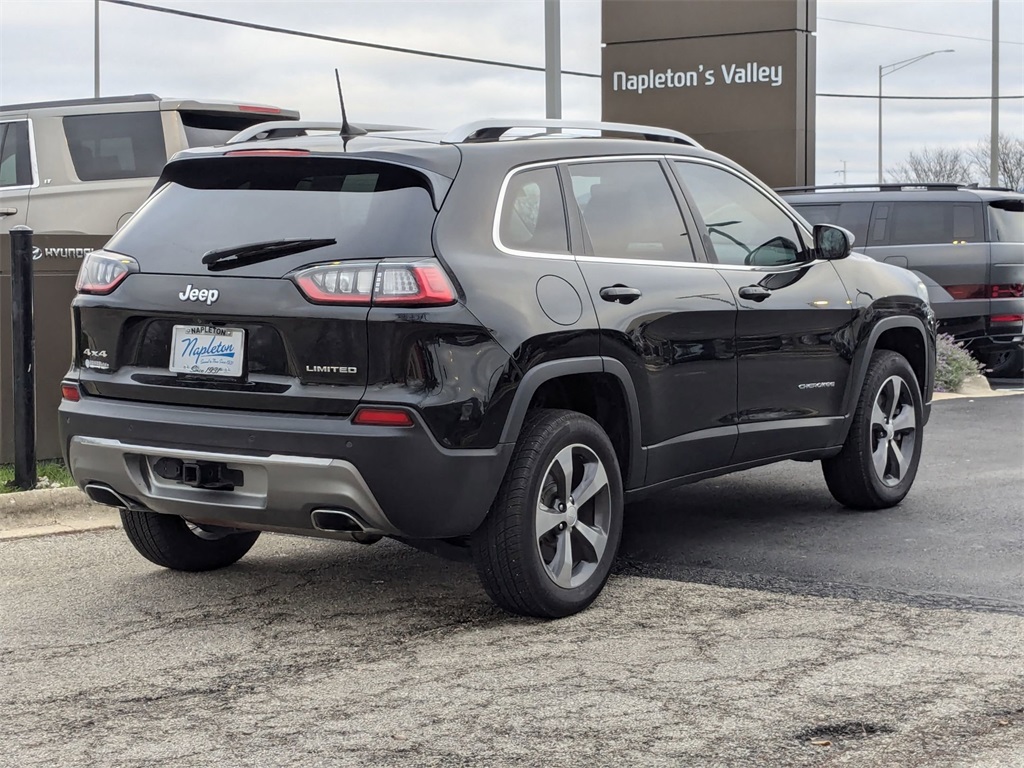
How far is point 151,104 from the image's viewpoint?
12070mm

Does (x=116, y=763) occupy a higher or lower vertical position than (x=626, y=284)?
lower

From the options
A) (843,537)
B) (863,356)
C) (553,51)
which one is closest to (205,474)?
(843,537)

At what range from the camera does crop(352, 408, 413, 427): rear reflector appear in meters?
4.72

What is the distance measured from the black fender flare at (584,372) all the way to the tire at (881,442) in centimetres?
191

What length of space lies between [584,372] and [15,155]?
8.74 m

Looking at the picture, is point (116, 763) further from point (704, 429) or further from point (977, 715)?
point (704, 429)

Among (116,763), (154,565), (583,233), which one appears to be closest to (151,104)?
(154,565)

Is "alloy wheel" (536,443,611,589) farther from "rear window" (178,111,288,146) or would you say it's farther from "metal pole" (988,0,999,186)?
"metal pole" (988,0,999,186)

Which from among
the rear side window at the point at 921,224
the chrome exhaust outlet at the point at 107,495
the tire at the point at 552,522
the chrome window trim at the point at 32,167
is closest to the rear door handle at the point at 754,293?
the tire at the point at 552,522

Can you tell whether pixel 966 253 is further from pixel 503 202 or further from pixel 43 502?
pixel 503 202

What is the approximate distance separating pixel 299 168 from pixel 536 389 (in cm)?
116

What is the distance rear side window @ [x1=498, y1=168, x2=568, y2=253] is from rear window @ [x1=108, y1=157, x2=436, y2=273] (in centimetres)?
37

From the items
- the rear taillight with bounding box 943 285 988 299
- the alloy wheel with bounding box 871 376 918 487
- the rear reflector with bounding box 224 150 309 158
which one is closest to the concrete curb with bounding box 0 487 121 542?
the rear reflector with bounding box 224 150 309 158

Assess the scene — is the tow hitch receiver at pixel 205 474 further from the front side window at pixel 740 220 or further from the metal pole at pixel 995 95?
the metal pole at pixel 995 95
